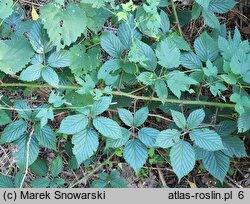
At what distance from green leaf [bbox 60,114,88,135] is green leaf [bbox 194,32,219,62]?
537mm

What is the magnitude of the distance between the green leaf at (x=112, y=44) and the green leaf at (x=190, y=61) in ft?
0.83

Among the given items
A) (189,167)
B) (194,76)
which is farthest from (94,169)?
(194,76)

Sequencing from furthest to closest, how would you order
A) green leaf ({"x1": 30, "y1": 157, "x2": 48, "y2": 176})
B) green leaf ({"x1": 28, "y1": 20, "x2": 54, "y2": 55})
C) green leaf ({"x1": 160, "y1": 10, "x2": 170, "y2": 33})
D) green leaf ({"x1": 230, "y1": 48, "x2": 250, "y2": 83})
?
green leaf ({"x1": 30, "y1": 157, "x2": 48, "y2": 176}), green leaf ({"x1": 160, "y1": 10, "x2": 170, "y2": 33}), green leaf ({"x1": 28, "y1": 20, "x2": 54, "y2": 55}), green leaf ({"x1": 230, "y1": 48, "x2": 250, "y2": 83})

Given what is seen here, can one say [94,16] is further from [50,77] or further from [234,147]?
[234,147]

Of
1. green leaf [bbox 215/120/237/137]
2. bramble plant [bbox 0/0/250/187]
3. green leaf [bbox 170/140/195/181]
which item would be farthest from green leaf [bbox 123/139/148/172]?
green leaf [bbox 215/120/237/137]

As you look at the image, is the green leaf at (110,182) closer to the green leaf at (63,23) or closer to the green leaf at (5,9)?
the green leaf at (63,23)

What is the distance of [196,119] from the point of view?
1493mm

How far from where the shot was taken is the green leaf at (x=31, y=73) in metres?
1.46

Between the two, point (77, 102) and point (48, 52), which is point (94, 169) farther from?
point (48, 52)

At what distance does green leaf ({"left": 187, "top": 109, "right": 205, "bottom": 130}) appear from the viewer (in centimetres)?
149

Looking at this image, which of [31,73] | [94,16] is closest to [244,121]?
[94,16]

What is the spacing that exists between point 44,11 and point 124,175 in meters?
0.94

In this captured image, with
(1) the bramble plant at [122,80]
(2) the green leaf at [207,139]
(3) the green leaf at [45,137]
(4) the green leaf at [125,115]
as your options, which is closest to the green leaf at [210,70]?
(1) the bramble plant at [122,80]

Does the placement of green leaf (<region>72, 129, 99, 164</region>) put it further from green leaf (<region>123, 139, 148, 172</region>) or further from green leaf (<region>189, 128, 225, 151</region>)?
green leaf (<region>189, 128, 225, 151</region>)
